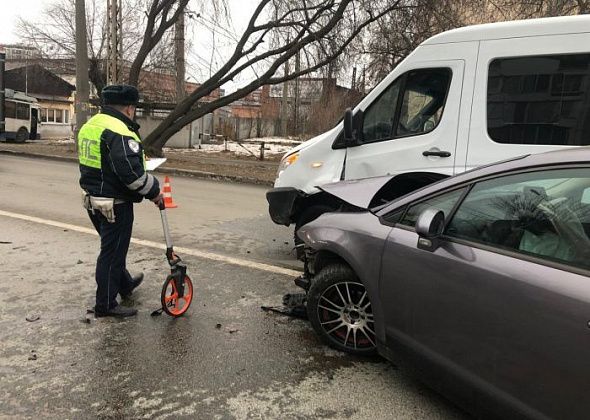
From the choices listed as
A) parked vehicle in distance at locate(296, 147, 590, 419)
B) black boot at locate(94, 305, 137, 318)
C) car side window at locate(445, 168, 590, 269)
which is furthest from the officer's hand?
car side window at locate(445, 168, 590, 269)

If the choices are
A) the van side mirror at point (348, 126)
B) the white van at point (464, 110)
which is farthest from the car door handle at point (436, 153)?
the van side mirror at point (348, 126)

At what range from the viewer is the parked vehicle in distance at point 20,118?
26797 mm

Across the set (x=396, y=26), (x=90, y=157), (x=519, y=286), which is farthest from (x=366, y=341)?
(x=396, y=26)

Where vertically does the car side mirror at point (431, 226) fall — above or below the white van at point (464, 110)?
below

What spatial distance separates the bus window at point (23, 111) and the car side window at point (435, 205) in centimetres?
2937

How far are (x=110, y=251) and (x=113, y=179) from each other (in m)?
0.57

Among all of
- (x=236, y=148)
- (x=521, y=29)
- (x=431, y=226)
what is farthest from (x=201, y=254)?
(x=236, y=148)

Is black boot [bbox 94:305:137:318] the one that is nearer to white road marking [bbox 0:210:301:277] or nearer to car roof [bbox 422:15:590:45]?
white road marking [bbox 0:210:301:277]

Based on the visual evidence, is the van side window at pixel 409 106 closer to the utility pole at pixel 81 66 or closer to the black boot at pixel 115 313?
the black boot at pixel 115 313

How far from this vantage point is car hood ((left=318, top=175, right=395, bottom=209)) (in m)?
3.87

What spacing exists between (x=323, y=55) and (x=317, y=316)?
14.9 metres

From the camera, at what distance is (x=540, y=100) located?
172 inches

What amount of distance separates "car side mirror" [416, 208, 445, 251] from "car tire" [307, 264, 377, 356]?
78 cm

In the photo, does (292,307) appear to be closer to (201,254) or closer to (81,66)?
(201,254)
